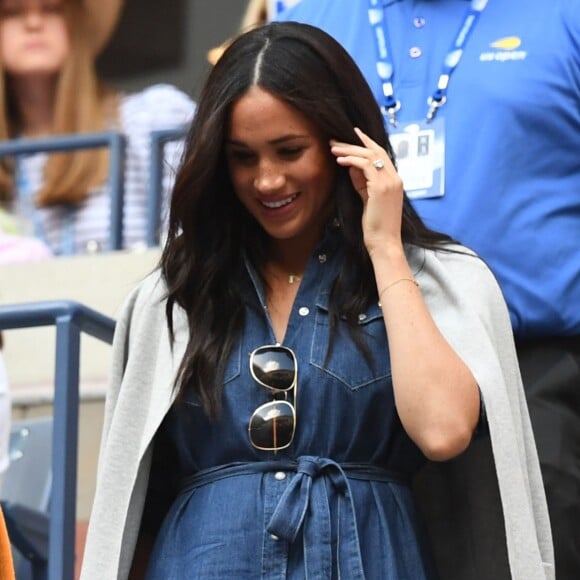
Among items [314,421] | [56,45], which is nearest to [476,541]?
[314,421]

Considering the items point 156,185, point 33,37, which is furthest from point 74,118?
point 156,185

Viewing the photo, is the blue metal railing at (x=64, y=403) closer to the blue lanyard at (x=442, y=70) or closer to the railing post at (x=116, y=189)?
the blue lanyard at (x=442, y=70)

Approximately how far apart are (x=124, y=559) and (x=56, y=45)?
672 cm

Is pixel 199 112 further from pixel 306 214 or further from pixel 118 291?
pixel 118 291

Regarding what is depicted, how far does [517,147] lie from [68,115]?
241 inches

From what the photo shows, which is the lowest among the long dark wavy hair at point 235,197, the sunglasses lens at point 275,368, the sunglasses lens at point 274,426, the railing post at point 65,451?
the railing post at point 65,451

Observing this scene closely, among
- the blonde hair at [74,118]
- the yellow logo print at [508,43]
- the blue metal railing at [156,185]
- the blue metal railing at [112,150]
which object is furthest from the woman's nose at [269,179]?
the blonde hair at [74,118]

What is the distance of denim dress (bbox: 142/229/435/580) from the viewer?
9.76 ft

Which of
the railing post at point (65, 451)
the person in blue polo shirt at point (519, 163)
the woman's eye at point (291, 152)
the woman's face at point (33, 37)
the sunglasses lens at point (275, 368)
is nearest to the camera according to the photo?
the sunglasses lens at point (275, 368)

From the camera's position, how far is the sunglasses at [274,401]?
3045 millimetres

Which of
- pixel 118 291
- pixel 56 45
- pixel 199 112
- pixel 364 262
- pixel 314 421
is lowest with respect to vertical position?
pixel 118 291

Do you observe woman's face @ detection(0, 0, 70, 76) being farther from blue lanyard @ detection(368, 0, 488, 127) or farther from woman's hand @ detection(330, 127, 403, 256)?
woman's hand @ detection(330, 127, 403, 256)

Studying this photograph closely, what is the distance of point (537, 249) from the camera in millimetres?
3410

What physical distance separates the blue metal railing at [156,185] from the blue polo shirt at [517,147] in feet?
14.5
